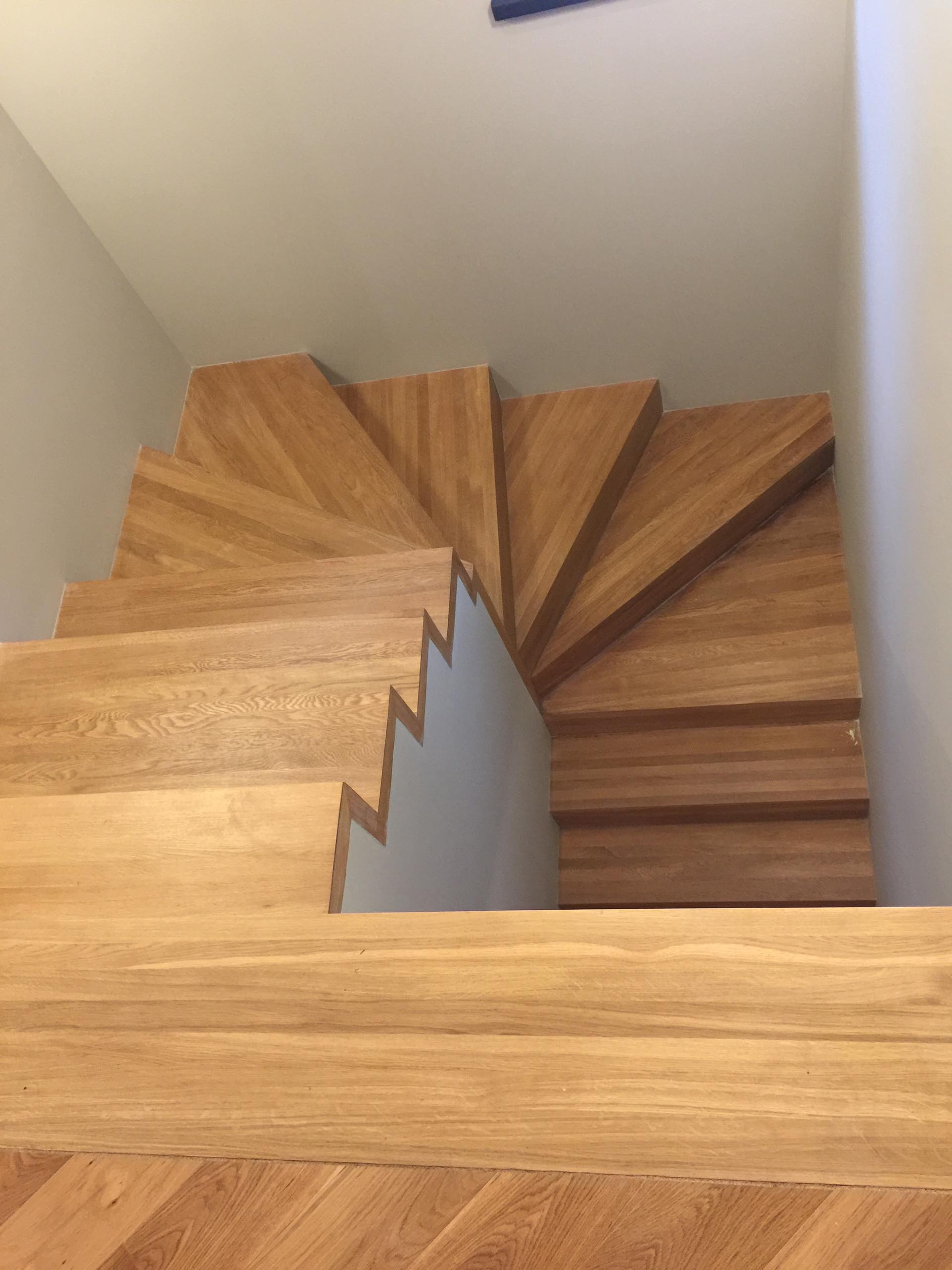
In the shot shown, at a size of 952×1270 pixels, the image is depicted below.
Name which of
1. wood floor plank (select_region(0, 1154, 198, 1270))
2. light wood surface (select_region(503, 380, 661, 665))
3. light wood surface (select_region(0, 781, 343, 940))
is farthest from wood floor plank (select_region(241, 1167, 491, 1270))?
light wood surface (select_region(503, 380, 661, 665))

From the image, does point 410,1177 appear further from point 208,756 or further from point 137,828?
point 208,756

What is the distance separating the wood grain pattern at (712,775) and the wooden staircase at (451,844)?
0.4 inches

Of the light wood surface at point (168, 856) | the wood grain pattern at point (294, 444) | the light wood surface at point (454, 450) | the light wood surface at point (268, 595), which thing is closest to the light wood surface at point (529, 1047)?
the light wood surface at point (168, 856)

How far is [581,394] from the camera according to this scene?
325cm

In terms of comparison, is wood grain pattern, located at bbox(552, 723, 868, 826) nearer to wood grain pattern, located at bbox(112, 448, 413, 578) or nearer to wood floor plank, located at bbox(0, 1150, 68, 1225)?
wood grain pattern, located at bbox(112, 448, 413, 578)

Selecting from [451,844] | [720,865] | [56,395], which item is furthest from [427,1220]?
[56,395]

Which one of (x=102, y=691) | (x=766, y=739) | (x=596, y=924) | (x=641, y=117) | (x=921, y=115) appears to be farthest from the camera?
(x=766, y=739)

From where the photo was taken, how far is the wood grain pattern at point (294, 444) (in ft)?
9.20

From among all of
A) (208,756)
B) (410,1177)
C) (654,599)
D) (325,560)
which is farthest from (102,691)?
(654,599)

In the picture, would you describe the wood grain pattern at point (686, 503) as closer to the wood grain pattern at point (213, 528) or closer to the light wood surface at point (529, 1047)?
the wood grain pattern at point (213, 528)

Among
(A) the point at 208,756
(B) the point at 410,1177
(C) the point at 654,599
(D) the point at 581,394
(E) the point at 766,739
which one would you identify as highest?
(D) the point at 581,394

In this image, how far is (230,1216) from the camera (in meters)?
0.94

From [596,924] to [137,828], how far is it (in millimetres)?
785

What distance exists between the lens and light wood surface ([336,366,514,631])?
9.08 feet
